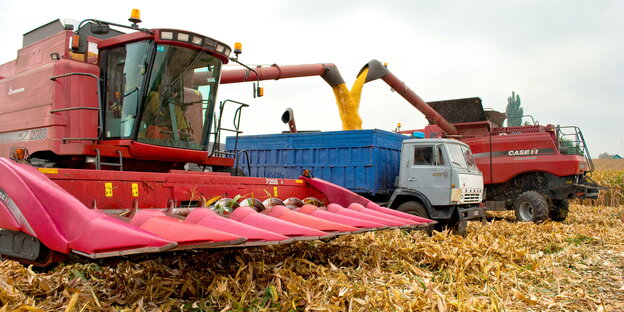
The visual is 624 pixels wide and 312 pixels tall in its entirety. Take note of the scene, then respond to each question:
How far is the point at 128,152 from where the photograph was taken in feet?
16.6

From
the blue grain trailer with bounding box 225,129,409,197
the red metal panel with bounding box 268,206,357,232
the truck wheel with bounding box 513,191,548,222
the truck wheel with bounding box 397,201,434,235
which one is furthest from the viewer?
the truck wheel with bounding box 513,191,548,222

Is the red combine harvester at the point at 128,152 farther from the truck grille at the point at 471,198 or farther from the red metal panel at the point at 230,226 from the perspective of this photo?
the truck grille at the point at 471,198

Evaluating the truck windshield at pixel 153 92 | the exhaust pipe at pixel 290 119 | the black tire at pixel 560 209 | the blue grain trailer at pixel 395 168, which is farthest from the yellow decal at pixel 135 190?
the black tire at pixel 560 209

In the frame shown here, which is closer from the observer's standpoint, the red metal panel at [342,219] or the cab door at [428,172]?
the red metal panel at [342,219]

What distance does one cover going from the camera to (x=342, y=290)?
12.2ft

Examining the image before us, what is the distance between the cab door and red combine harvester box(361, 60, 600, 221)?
2.86m

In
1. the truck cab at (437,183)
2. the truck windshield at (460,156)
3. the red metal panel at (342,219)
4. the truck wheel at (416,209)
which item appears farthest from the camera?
the truck windshield at (460,156)

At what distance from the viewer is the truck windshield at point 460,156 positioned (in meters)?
8.63

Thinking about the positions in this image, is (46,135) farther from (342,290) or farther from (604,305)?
(604,305)

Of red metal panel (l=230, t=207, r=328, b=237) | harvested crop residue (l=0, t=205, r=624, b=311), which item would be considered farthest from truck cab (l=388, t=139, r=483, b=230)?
red metal panel (l=230, t=207, r=328, b=237)

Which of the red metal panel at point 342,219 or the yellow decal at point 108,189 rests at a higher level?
the yellow decal at point 108,189

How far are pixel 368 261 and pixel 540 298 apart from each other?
5.33 feet

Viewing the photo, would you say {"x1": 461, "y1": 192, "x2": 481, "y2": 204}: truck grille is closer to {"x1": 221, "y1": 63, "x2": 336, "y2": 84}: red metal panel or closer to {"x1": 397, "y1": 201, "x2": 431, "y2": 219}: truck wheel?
{"x1": 397, "y1": 201, "x2": 431, "y2": 219}: truck wheel

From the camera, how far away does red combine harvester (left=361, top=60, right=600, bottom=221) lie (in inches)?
446
